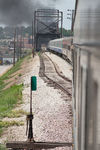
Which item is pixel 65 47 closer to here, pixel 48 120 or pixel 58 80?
pixel 58 80

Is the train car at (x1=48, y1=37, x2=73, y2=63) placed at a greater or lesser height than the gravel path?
greater

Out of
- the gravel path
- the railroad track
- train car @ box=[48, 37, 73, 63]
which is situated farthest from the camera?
train car @ box=[48, 37, 73, 63]

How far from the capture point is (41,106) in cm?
1274

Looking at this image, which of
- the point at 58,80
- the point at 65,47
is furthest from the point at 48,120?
the point at 65,47

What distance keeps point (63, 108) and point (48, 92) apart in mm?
4071

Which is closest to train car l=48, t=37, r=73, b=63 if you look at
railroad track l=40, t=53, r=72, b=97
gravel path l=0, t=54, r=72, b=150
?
railroad track l=40, t=53, r=72, b=97

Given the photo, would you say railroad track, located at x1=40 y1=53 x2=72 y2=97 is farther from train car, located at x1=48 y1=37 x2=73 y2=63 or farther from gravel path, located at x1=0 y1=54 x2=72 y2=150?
train car, located at x1=48 y1=37 x2=73 y2=63

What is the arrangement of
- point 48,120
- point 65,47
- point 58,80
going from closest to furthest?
point 48,120 → point 58,80 → point 65,47

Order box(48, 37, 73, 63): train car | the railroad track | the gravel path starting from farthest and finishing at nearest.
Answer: box(48, 37, 73, 63): train car, the railroad track, the gravel path

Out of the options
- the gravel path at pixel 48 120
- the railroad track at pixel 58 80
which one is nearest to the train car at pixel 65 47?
the railroad track at pixel 58 80

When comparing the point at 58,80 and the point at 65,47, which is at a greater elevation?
the point at 65,47

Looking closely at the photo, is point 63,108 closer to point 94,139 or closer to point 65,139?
point 65,139

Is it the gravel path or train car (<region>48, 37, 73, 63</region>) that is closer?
the gravel path

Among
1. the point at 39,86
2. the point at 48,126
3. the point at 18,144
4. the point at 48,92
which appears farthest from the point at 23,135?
the point at 39,86
